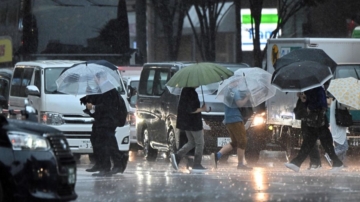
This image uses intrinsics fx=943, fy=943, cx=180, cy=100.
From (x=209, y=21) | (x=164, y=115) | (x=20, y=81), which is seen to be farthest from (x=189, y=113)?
(x=209, y=21)

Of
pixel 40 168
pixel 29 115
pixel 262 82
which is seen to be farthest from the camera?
pixel 262 82

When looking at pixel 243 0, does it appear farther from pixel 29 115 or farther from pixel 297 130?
pixel 29 115

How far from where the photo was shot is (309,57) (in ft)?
54.7

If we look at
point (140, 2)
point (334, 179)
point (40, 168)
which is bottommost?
point (334, 179)

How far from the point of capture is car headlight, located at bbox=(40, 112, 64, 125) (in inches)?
663

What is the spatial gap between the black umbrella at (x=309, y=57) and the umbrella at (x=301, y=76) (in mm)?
1083

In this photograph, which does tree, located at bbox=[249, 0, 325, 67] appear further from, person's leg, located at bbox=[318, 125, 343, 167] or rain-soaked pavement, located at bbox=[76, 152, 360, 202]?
person's leg, located at bbox=[318, 125, 343, 167]

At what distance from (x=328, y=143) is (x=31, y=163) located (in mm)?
7518

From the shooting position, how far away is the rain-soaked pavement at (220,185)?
11.5 m

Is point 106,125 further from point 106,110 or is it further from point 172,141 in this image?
point 172,141

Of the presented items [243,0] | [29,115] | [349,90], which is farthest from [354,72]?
[243,0]

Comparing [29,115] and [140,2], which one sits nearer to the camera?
[29,115]

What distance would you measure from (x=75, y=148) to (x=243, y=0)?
23.3m

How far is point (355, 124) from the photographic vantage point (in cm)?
1778
